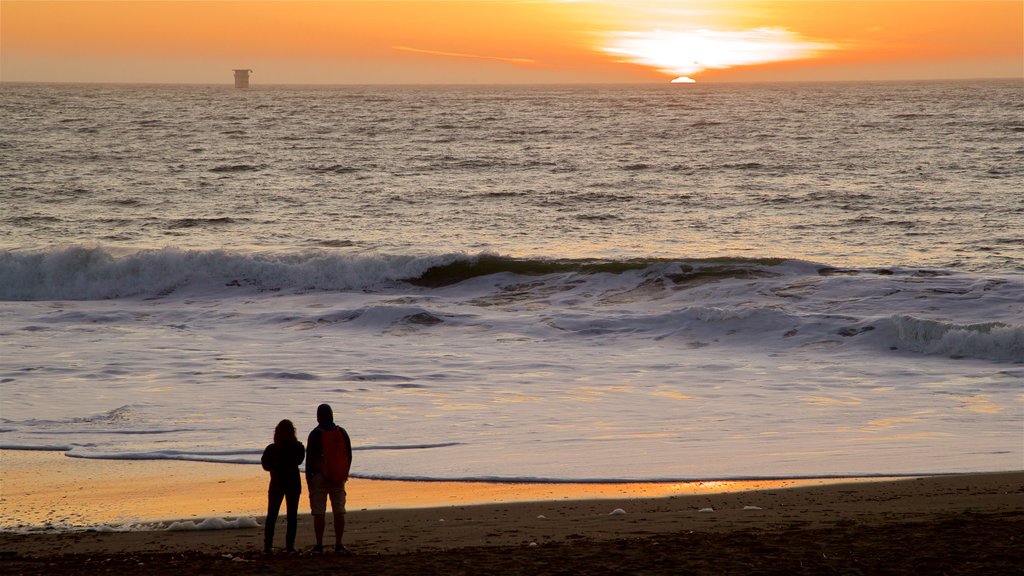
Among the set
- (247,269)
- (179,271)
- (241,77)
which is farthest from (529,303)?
(241,77)

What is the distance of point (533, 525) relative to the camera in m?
8.70

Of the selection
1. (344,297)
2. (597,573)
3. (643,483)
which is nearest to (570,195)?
(344,297)

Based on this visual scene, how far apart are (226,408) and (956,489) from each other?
8.65 metres

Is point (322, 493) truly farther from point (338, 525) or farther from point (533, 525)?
point (533, 525)

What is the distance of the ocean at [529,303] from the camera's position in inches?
488

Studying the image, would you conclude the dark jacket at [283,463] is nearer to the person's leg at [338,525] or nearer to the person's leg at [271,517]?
the person's leg at [271,517]

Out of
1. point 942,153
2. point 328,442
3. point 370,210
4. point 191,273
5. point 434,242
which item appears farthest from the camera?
point 942,153

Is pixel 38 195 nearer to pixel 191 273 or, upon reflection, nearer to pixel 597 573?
pixel 191 273

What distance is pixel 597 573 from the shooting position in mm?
6910

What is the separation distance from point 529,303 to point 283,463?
16.3m

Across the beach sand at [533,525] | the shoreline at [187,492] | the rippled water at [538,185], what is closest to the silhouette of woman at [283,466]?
the beach sand at [533,525]

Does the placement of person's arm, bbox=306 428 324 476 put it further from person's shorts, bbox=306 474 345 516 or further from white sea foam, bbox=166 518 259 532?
white sea foam, bbox=166 518 259 532

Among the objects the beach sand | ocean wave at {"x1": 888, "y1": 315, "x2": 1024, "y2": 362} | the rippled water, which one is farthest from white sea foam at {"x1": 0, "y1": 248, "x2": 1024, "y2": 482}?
the rippled water

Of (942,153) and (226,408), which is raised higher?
(942,153)
